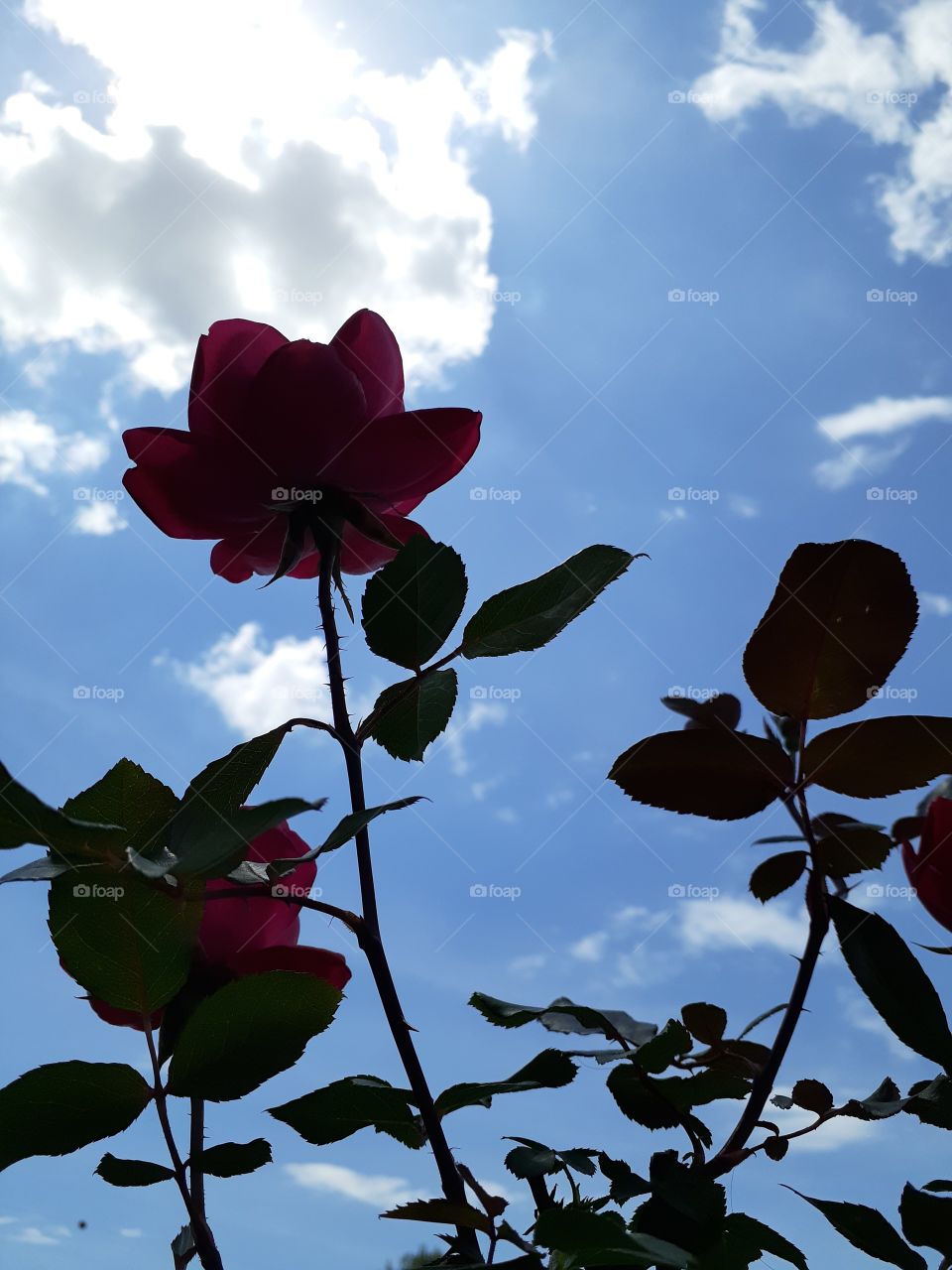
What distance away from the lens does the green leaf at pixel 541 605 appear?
0.68m

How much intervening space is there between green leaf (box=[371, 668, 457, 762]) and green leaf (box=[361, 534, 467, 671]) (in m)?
0.02

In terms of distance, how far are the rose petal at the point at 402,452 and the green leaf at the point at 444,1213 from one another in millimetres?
513

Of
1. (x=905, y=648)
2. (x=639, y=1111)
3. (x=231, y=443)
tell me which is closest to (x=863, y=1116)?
(x=639, y=1111)

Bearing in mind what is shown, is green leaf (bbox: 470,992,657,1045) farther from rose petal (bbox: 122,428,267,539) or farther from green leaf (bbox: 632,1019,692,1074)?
rose petal (bbox: 122,428,267,539)

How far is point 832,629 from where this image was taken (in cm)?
65

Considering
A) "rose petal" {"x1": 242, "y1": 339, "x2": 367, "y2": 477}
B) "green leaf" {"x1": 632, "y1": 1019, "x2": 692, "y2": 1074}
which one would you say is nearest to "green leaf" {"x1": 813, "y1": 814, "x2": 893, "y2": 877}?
"green leaf" {"x1": 632, "y1": 1019, "x2": 692, "y2": 1074}

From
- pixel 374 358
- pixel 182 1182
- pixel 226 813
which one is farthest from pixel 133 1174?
pixel 374 358

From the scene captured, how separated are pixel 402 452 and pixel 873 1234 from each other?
2.07 ft

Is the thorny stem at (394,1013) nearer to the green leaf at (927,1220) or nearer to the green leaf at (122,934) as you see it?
the green leaf at (122,934)

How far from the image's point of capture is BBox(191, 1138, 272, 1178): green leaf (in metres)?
0.70

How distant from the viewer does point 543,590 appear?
0.71 meters

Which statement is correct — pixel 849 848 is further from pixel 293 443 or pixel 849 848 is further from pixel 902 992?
pixel 293 443

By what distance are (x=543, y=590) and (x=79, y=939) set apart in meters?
0.35

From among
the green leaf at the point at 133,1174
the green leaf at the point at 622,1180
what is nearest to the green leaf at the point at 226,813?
the green leaf at the point at 133,1174
